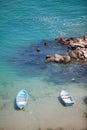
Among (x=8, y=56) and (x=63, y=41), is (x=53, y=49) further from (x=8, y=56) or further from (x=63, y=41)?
(x=8, y=56)

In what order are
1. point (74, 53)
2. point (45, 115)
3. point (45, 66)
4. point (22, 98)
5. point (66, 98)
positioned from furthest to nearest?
point (74, 53)
point (45, 66)
point (22, 98)
point (66, 98)
point (45, 115)

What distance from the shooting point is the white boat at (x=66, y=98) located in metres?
19.9

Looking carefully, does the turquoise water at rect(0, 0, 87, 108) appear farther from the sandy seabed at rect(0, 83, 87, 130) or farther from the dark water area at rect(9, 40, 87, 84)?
the sandy seabed at rect(0, 83, 87, 130)

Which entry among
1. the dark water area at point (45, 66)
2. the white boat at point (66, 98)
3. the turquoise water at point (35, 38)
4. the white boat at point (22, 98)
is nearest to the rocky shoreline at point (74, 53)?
the dark water area at point (45, 66)

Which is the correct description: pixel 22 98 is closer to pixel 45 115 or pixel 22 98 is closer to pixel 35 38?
pixel 45 115

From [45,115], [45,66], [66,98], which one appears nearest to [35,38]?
[45,66]

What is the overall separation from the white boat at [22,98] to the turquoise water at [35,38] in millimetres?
768

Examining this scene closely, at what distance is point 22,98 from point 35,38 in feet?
43.8

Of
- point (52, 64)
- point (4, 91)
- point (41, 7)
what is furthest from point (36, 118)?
point (41, 7)

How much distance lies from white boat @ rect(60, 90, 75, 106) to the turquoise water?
6.36ft

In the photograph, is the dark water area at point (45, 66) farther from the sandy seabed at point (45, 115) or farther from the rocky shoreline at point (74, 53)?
the sandy seabed at point (45, 115)

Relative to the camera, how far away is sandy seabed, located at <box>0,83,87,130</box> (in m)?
18.3

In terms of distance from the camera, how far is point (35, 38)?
32688 mm

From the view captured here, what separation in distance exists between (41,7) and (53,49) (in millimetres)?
17507
